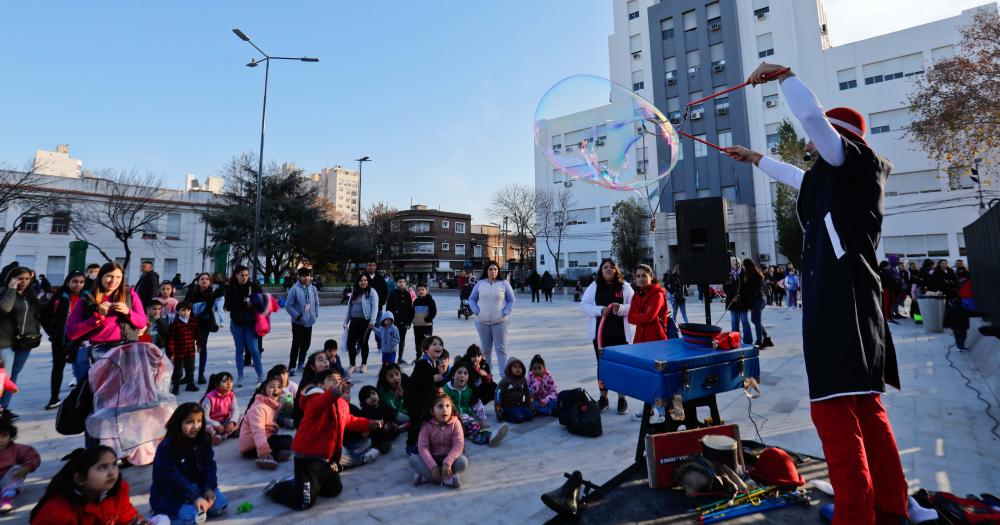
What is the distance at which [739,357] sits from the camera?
317 centimetres

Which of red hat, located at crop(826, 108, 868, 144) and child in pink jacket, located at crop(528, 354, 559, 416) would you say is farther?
child in pink jacket, located at crop(528, 354, 559, 416)

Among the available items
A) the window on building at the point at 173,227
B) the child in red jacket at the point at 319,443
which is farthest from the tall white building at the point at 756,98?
the window on building at the point at 173,227

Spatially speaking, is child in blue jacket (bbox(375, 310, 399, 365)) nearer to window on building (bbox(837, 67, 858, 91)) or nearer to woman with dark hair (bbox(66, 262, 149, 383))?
woman with dark hair (bbox(66, 262, 149, 383))

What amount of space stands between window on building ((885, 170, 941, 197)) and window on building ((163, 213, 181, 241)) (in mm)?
55418

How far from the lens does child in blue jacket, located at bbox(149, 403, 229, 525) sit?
2842mm

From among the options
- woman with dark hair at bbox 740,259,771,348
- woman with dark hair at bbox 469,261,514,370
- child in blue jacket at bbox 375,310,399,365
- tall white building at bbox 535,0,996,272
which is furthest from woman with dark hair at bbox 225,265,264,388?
tall white building at bbox 535,0,996,272

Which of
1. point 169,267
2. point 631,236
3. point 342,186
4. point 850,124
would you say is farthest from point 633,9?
point 342,186

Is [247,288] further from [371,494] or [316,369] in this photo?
[371,494]

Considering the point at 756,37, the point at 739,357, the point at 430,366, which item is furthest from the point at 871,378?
the point at 756,37

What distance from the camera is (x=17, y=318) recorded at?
5027 mm

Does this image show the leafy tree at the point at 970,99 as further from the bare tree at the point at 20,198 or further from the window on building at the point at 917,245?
the bare tree at the point at 20,198

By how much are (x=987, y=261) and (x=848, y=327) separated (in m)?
8.18

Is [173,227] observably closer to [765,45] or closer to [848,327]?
[848,327]

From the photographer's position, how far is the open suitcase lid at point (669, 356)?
2.86 m
